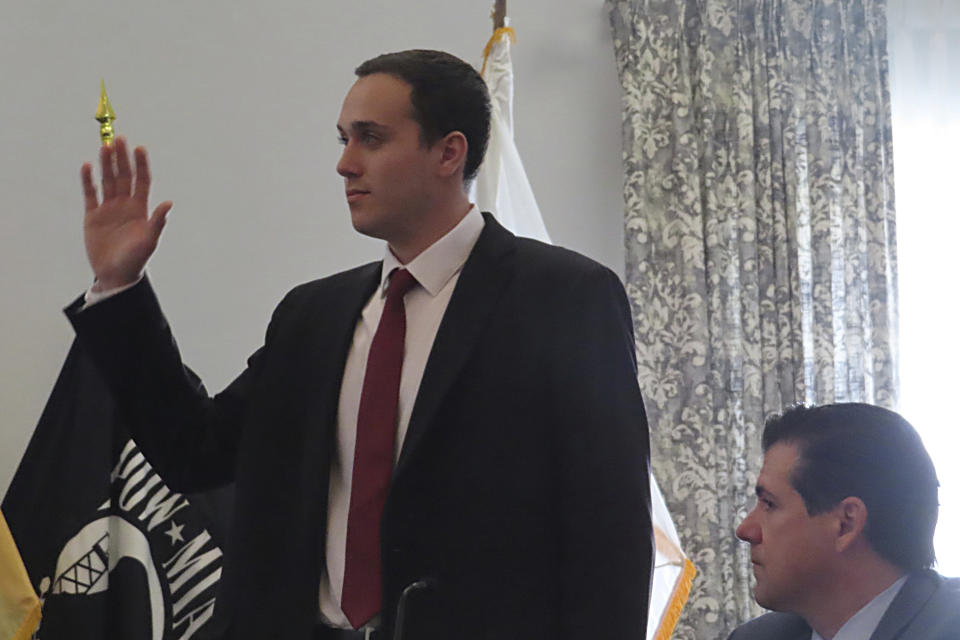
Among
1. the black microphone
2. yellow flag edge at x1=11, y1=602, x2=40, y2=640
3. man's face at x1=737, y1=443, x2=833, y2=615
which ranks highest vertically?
the black microphone

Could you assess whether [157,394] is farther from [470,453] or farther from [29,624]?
[29,624]

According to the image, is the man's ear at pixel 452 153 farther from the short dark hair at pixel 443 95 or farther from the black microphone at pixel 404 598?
the black microphone at pixel 404 598

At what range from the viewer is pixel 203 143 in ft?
11.3

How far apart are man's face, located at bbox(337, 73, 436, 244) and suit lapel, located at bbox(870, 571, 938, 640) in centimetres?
91

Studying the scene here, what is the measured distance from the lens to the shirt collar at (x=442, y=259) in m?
1.39

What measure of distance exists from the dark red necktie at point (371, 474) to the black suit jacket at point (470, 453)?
0.04 metres

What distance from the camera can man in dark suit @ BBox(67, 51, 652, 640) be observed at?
48.1 inches

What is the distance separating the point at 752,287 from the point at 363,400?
2775mm

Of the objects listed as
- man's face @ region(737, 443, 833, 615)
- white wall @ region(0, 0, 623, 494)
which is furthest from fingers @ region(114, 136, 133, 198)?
white wall @ region(0, 0, 623, 494)

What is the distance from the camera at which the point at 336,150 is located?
11.9 feet

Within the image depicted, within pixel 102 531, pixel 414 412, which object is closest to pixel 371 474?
pixel 414 412

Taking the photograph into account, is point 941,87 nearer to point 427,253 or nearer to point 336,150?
point 336,150

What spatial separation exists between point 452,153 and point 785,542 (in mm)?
850

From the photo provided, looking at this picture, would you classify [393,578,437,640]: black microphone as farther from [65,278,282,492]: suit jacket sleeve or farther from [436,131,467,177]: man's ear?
[436,131,467,177]: man's ear
